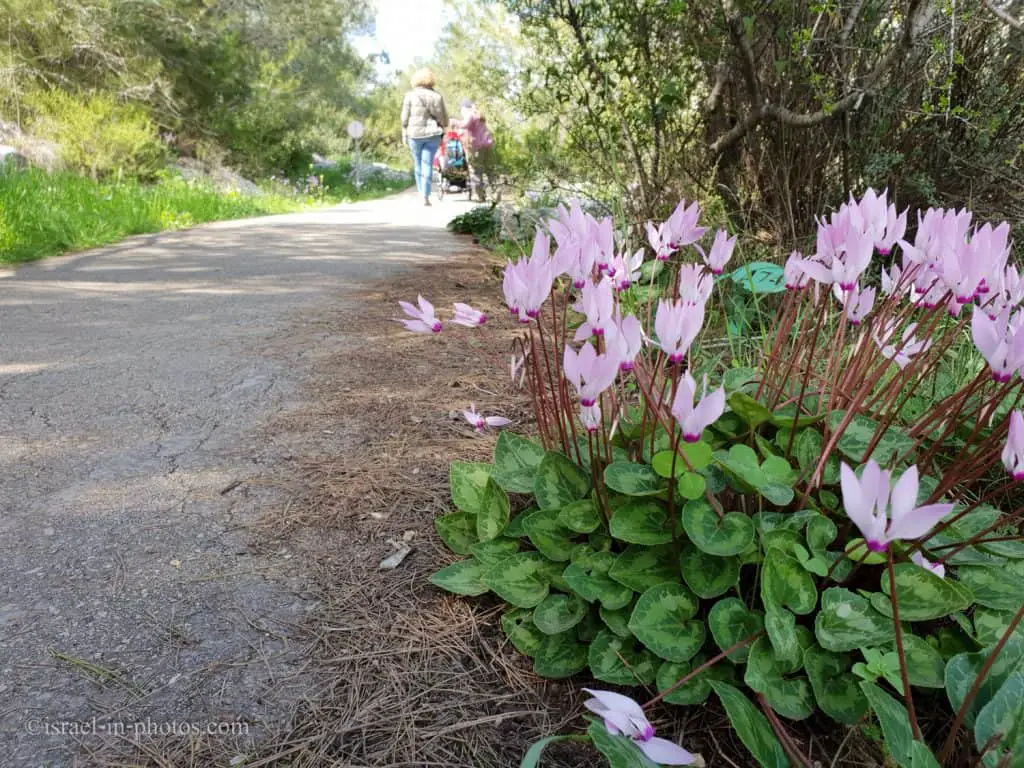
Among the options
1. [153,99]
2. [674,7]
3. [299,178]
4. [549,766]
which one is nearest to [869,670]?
[549,766]

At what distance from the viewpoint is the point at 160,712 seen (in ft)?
3.64

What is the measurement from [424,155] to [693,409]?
11.6m

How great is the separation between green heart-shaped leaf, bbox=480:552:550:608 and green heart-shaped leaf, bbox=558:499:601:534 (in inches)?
4.2

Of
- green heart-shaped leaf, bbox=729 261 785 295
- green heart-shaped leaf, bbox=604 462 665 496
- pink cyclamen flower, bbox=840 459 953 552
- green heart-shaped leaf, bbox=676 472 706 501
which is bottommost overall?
→ green heart-shaped leaf, bbox=604 462 665 496

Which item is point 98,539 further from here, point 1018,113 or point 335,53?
point 335,53

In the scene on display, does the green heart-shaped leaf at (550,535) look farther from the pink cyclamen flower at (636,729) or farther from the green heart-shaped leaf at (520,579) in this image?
the pink cyclamen flower at (636,729)

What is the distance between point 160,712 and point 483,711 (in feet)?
1.74

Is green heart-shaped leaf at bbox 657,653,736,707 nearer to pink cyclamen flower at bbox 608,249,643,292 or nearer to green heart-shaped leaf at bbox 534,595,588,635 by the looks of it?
green heart-shaped leaf at bbox 534,595,588,635

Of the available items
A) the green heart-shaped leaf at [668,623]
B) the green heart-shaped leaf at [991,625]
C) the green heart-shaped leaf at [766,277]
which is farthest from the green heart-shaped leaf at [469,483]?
the green heart-shaped leaf at [766,277]

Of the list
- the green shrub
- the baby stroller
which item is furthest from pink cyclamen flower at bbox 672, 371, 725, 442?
the baby stroller

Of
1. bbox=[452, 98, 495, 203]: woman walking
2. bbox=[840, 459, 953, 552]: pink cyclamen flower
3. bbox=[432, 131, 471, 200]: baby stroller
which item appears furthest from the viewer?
bbox=[432, 131, 471, 200]: baby stroller

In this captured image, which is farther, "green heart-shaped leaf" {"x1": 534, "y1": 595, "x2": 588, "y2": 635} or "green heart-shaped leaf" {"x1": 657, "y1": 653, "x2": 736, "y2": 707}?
"green heart-shaped leaf" {"x1": 534, "y1": 595, "x2": 588, "y2": 635}

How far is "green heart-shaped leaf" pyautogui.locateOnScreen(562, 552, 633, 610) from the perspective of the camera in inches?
48.1

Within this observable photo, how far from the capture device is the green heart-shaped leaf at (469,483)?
5.15 feet
